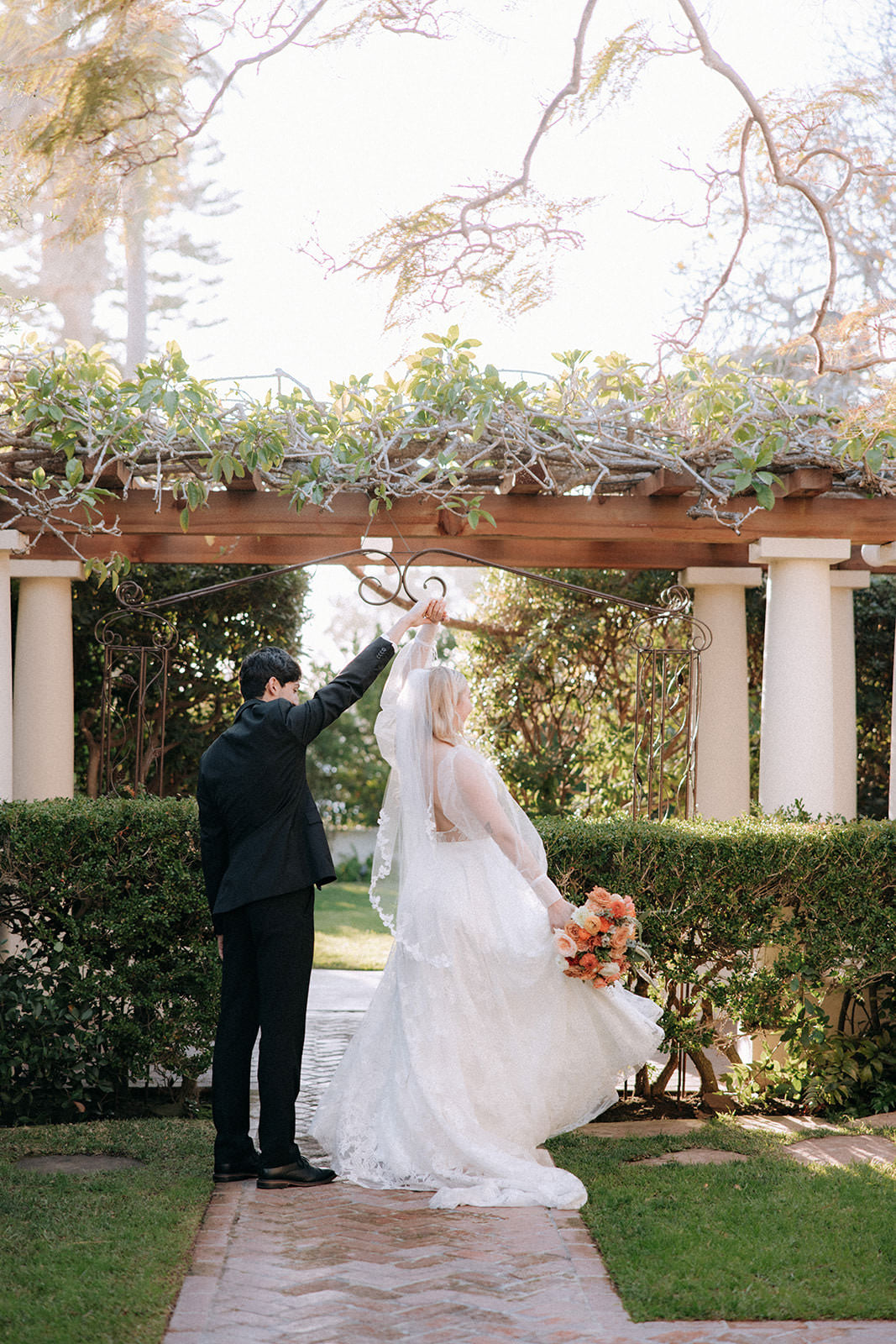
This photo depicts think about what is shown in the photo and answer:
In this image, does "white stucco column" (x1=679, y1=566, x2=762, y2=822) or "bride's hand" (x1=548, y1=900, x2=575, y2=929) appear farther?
"white stucco column" (x1=679, y1=566, x2=762, y2=822)

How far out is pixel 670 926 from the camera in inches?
206

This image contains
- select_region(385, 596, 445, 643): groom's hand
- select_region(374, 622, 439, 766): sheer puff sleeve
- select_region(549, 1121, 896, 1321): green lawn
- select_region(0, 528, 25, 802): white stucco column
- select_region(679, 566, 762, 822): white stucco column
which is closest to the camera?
select_region(549, 1121, 896, 1321): green lawn

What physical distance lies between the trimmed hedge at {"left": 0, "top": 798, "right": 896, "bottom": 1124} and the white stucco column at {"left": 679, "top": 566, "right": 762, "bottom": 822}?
2478 millimetres

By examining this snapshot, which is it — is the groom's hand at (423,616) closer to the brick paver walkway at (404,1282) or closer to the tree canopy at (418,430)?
the tree canopy at (418,430)

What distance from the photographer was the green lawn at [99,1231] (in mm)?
2998

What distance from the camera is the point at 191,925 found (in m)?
5.25

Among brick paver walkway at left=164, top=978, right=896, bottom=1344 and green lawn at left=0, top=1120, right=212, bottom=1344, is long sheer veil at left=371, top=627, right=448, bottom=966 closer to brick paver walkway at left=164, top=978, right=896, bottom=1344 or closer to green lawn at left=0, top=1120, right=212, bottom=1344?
brick paver walkway at left=164, top=978, right=896, bottom=1344

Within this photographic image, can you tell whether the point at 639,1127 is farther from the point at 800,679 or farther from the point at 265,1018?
the point at 800,679

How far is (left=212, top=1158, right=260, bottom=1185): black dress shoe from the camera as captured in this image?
424 centimetres

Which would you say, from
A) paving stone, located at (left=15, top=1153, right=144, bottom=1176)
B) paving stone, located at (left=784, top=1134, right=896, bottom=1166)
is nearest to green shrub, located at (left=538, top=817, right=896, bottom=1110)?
paving stone, located at (left=784, top=1134, right=896, bottom=1166)

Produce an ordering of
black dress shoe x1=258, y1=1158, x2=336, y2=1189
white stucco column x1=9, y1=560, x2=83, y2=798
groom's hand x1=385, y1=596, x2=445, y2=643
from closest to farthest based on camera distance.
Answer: black dress shoe x1=258, y1=1158, x2=336, y2=1189
groom's hand x1=385, y1=596, x2=445, y2=643
white stucco column x1=9, y1=560, x2=83, y2=798

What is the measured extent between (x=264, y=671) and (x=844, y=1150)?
297 cm

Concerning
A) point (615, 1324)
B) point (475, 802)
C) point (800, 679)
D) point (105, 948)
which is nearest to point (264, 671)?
point (475, 802)

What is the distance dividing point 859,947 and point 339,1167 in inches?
100
